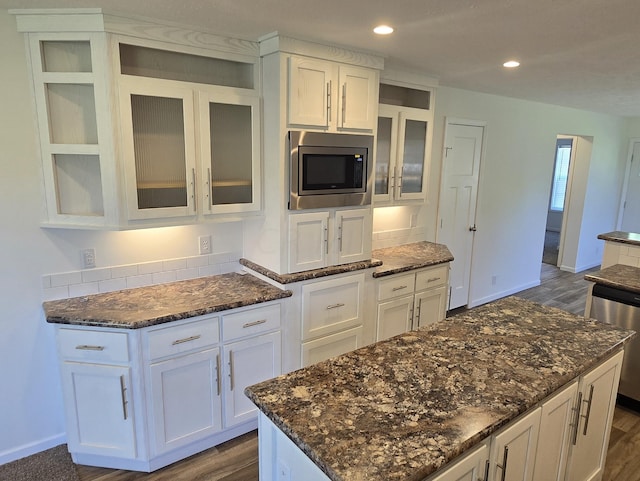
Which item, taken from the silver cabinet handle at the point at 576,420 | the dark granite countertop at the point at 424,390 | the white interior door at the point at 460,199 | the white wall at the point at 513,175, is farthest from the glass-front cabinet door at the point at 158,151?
the white interior door at the point at 460,199

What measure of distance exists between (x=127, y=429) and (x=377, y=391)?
5.11 feet

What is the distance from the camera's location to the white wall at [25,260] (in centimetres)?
221

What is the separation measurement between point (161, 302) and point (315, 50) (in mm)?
1760

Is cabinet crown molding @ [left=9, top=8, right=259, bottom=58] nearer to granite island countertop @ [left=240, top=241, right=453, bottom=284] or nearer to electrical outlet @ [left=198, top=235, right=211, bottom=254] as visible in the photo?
electrical outlet @ [left=198, top=235, right=211, bottom=254]

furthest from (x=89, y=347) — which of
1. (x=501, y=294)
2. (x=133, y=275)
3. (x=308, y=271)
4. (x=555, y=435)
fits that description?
(x=501, y=294)

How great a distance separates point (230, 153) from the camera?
2.66 m

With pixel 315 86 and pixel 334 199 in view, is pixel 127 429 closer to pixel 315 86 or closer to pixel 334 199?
pixel 334 199

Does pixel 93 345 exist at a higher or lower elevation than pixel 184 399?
higher

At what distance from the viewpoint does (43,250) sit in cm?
240

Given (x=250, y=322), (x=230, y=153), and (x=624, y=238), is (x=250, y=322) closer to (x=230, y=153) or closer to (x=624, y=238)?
(x=230, y=153)

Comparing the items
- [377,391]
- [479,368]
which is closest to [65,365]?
[377,391]

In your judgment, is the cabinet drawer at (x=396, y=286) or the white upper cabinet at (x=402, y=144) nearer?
the cabinet drawer at (x=396, y=286)

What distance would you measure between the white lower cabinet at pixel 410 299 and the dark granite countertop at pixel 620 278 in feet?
3.54

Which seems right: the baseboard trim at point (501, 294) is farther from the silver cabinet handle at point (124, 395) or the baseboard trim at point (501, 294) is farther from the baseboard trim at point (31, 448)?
the baseboard trim at point (31, 448)
